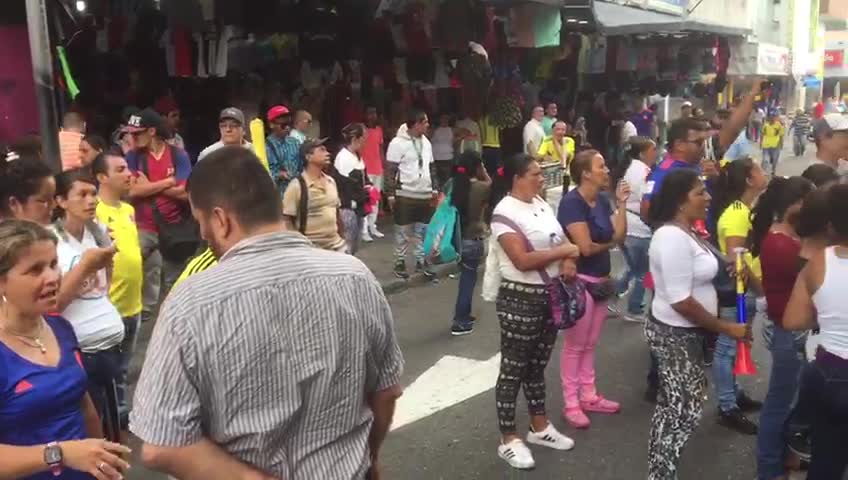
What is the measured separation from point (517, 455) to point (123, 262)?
240cm

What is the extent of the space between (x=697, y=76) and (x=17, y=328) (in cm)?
1904

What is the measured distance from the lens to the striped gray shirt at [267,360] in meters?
1.92

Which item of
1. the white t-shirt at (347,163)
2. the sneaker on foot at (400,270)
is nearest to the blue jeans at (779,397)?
the white t-shirt at (347,163)

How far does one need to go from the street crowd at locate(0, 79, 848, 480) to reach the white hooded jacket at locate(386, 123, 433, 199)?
3.48ft

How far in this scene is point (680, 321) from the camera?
396cm

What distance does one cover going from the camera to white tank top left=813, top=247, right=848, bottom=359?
331 cm

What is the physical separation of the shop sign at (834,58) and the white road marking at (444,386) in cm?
4856

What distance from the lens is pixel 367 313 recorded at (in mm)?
2158

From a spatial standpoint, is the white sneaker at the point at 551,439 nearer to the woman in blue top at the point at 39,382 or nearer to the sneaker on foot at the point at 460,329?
the sneaker on foot at the point at 460,329

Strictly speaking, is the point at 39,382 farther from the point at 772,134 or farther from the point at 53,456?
the point at 772,134

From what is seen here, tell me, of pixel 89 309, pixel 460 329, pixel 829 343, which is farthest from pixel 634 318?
pixel 89 309

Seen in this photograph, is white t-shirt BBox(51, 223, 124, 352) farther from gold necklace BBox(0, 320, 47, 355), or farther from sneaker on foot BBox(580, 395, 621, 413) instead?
sneaker on foot BBox(580, 395, 621, 413)

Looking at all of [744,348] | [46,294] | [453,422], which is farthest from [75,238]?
[744,348]

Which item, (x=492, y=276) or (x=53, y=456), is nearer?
(x=53, y=456)
